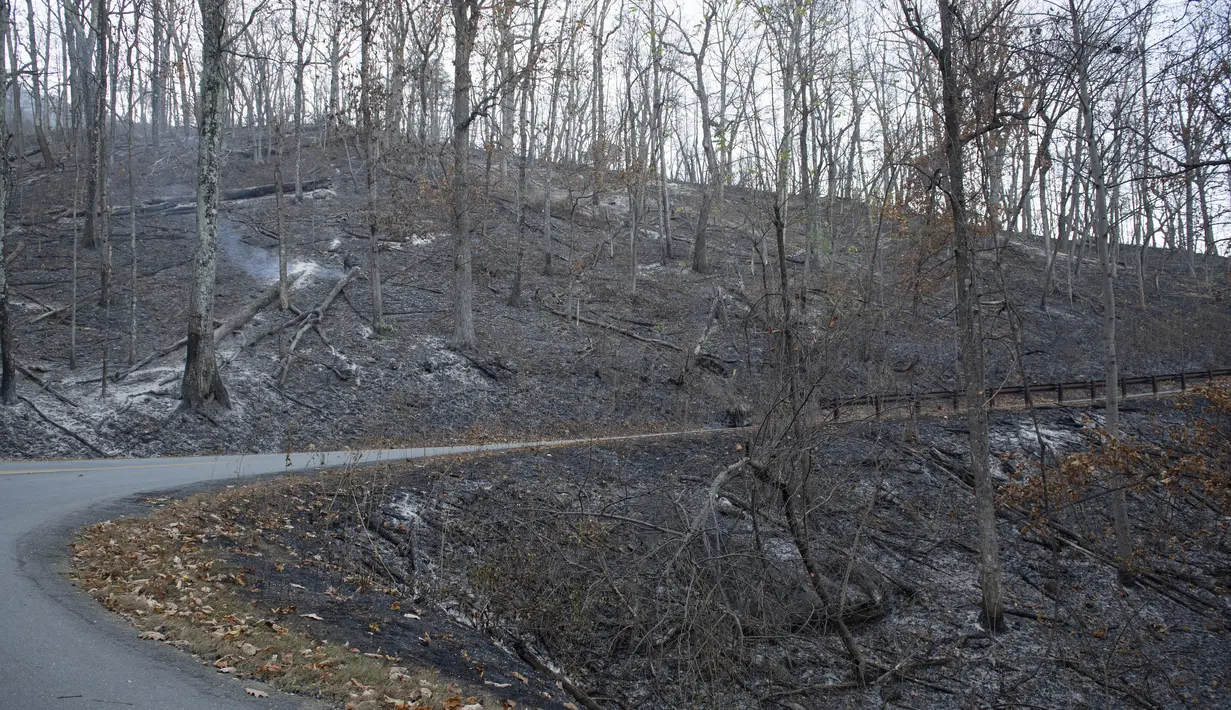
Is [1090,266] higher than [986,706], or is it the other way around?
[1090,266]

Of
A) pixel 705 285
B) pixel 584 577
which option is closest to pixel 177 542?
pixel 584 577

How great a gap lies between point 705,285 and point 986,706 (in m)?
24.1

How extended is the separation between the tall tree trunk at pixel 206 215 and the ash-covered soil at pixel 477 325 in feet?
3.12

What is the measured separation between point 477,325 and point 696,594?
60.3 ft

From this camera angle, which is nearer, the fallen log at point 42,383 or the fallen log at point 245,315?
the fallen log at point 42,383

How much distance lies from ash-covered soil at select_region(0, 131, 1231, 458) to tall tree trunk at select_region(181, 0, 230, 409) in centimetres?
95

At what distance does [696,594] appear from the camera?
8055 millimetres

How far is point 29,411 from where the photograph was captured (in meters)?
15.5

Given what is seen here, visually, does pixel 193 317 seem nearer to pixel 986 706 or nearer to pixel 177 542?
pixel 177 542

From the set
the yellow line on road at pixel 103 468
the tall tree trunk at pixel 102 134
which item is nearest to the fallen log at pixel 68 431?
the yellow line on road at pixel 103 468

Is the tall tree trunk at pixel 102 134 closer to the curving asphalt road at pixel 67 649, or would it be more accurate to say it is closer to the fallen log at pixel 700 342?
the curving asphalt road at pixel 67 649

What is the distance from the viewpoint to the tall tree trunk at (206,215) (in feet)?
49.3

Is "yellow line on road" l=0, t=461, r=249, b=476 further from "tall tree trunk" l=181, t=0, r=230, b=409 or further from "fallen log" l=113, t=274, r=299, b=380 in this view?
"fallen log" l=113, t=274, r=299, b=380

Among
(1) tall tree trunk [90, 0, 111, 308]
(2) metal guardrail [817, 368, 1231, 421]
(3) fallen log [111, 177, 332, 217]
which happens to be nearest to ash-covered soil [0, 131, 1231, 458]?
(3) fallen log [111, 177, 332, 217]
